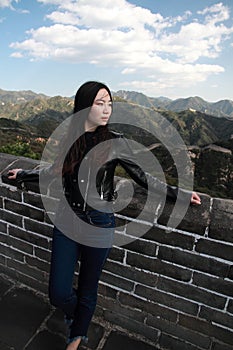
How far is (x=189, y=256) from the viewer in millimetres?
1629

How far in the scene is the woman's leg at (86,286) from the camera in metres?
1.61

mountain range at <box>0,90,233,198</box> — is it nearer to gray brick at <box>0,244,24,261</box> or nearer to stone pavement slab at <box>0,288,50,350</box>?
gray brick at <box>0,244,24,261</box>

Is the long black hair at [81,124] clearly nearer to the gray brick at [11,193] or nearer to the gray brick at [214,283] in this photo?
the gray brick at [11,193]

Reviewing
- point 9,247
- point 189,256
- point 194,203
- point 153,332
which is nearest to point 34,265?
point 9,247

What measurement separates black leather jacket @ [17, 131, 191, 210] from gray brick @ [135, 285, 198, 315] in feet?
2.27

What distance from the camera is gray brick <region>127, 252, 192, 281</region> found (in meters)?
1.68

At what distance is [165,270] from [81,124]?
3.48 feet

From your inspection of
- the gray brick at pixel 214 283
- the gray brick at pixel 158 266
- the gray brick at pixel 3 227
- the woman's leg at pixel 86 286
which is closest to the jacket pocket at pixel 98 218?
the woman's leg at pixel 86 286

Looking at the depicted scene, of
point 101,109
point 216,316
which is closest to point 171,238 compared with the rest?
point 216,316

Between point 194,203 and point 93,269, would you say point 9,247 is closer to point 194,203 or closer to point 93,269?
point 93,269

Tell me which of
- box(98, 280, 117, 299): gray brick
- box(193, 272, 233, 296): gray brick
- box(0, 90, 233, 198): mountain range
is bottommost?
box(0, 90, 233, 198): mountain range

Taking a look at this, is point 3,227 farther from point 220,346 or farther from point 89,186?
point 220,346

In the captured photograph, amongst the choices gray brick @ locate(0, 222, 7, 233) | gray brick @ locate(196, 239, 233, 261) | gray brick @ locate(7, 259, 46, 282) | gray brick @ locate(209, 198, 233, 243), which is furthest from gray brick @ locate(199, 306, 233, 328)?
gray brick @ locate(0, 222, 7, 233)

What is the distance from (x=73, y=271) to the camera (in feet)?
5.34
